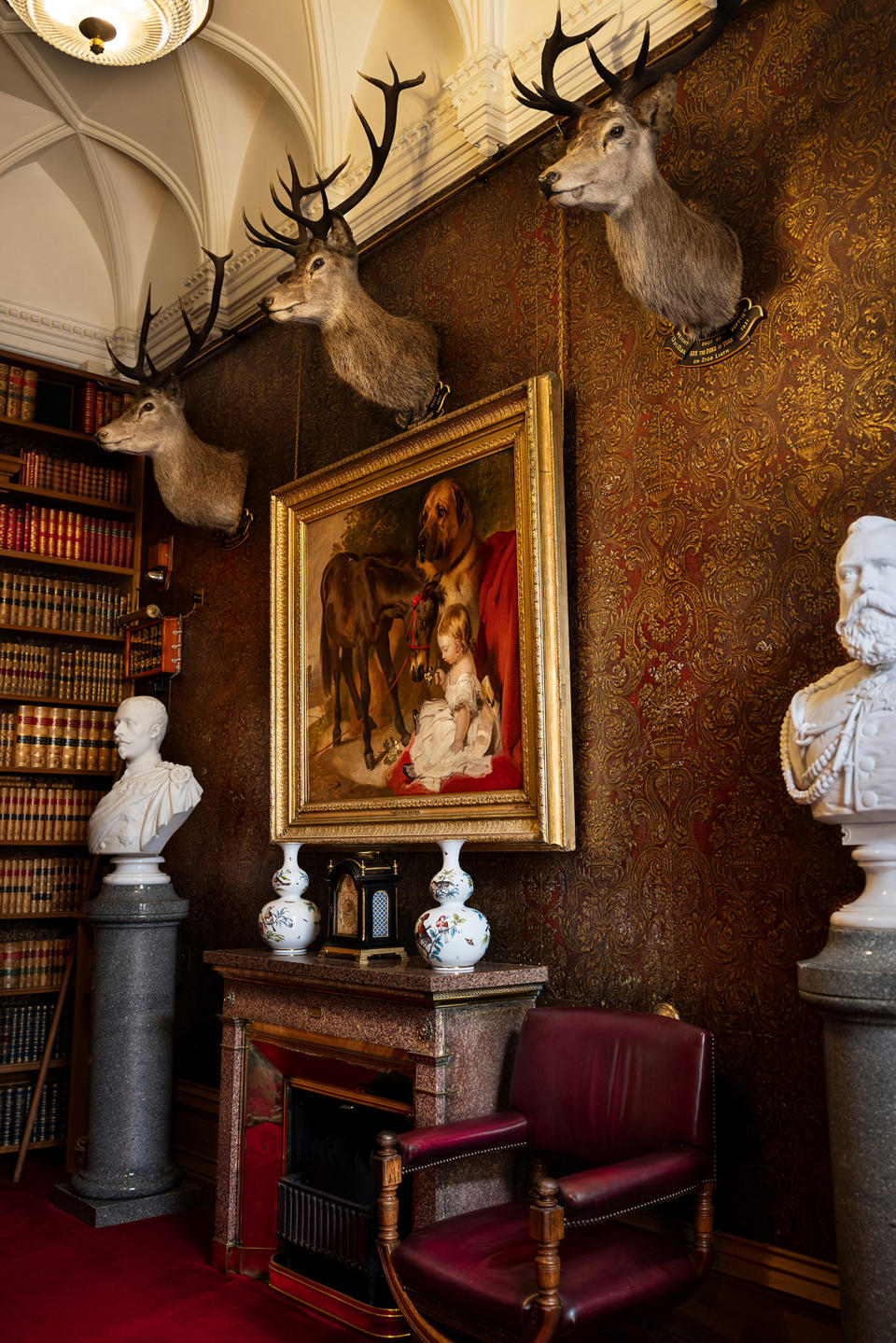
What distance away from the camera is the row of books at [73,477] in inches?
223

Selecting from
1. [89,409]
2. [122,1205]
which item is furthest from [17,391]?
[122,1205]

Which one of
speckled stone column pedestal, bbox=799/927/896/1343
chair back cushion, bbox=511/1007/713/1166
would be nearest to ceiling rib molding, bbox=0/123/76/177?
chair back cushion, bbox=511/1007/713/1166

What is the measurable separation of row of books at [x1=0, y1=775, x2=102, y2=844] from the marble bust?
13.7 ft

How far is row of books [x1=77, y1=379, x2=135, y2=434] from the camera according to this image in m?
5.84

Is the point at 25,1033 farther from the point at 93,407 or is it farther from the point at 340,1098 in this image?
the point at 93,407

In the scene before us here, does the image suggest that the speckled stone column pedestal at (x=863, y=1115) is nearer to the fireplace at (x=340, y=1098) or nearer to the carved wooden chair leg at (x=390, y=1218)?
the carved wooden chair leg at (x=390, y=1218)

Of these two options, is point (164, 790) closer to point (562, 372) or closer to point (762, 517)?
point (562, 372)

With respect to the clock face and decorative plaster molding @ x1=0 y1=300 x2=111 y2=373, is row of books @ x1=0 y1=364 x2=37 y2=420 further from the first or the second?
the clock face

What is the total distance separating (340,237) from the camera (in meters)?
4.08

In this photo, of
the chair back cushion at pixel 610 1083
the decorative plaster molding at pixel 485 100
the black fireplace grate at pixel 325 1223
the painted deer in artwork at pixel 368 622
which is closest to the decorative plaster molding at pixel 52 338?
the painted deer in artwork at pixel 368 622

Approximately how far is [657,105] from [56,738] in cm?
410

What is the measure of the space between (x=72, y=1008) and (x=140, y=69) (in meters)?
4.61

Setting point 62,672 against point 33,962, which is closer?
point 33,962

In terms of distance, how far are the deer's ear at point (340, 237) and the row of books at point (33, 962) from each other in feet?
11.7
